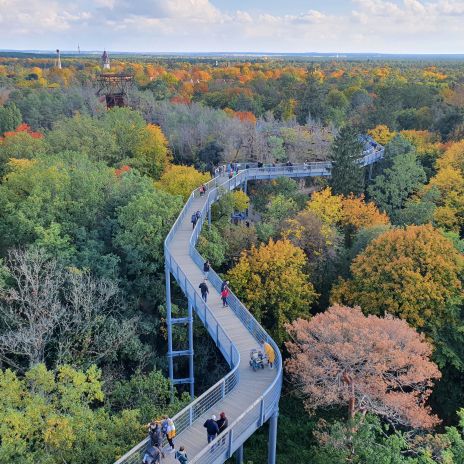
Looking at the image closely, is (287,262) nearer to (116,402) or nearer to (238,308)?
(238,308)

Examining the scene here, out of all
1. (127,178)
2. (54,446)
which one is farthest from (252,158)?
(54,446)

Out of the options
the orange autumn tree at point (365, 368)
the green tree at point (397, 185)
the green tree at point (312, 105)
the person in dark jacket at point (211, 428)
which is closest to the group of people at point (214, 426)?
the person in dark jacket at point (211, 428)

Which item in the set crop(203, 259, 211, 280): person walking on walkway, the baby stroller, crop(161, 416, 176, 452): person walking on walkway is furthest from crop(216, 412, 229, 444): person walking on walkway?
crop(203, 259, 211, 280): person walking on walkway

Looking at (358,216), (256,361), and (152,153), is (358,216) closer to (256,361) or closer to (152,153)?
(152,153)

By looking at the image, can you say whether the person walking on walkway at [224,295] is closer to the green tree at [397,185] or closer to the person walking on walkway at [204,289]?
the person walking on walkway at [204,289]

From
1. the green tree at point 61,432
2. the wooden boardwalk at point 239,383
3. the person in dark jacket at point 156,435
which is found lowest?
the green tree at point 61,432

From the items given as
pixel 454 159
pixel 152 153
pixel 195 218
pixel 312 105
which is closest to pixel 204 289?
pixel 195 218
